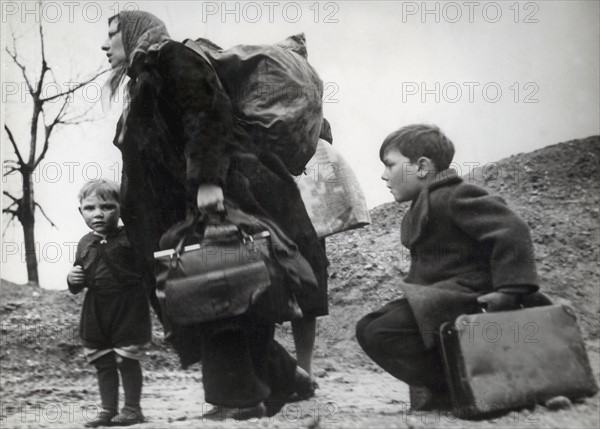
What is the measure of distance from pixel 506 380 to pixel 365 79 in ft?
3.79

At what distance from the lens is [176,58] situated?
206cm

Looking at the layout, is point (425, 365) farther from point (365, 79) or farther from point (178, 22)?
point (178, 22)

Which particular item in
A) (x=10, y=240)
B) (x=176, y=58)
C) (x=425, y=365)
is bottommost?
(x=425, y=365)

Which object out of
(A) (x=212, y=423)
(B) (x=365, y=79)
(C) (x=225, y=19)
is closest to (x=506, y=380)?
(A) (x=212, y=423)

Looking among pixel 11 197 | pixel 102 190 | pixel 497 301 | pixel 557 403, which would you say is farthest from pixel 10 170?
pixel 557 403

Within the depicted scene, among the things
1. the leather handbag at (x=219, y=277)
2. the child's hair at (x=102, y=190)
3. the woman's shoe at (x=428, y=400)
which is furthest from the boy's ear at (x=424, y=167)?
the child's hair at (x=102, y=190)

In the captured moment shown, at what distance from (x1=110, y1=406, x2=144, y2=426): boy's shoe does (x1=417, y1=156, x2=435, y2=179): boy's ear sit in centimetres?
106

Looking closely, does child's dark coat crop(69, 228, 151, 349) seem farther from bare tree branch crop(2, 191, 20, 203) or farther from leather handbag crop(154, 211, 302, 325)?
bare tree branch crop(2, 191, 20, 203)

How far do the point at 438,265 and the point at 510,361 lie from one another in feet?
1.08

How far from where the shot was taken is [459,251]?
81.4 inches

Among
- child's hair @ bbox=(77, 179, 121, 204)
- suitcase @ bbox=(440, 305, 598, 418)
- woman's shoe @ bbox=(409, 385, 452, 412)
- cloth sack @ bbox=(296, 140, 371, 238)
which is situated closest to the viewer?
suitcase @ bbox=(440, 305, 598, 418)

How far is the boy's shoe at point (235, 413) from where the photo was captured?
197 cm

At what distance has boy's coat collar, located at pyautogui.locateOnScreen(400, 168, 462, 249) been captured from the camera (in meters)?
2.11

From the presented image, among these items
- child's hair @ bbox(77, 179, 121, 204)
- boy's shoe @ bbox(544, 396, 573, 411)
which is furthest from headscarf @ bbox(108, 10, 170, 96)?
boy's shoe @ bbox(544, 396, 573, 411)
